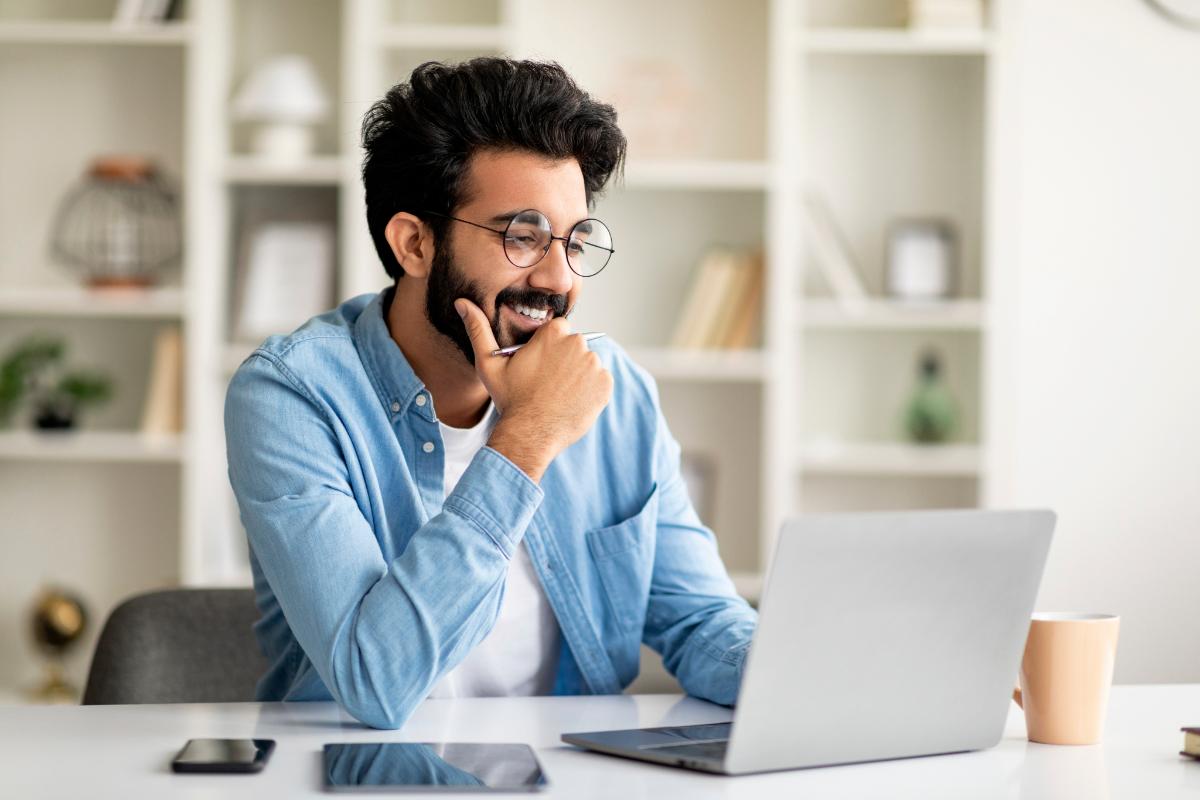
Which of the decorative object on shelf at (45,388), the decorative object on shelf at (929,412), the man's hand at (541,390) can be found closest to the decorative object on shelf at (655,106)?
the decorative object on shelf at (929,412)

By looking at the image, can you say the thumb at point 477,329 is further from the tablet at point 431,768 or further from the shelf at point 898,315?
the shelf at point 898,315

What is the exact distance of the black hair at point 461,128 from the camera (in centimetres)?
156

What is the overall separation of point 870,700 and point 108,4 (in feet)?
9.59

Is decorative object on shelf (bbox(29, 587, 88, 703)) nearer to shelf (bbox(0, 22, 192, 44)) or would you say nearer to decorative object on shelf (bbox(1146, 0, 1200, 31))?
shelf (bbox(0, 22, 192, 44))

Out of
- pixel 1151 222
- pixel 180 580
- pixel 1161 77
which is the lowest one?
pixel 180 580


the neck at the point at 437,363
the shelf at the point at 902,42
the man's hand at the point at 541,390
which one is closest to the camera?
the man's hand at the point at 541,390

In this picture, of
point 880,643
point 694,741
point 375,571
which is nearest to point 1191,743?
point 880,643

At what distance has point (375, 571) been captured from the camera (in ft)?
4.15

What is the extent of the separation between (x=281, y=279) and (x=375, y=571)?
2.02 m

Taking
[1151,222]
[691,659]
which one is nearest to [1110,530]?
[1151,222]

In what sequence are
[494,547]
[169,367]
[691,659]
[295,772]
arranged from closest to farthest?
[295,772], [494,547], [691,659], [169,367]

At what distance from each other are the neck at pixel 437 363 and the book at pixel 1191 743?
0.86 metres

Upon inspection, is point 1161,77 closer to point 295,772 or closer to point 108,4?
point 108,4

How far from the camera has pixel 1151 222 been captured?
10.6 ft
